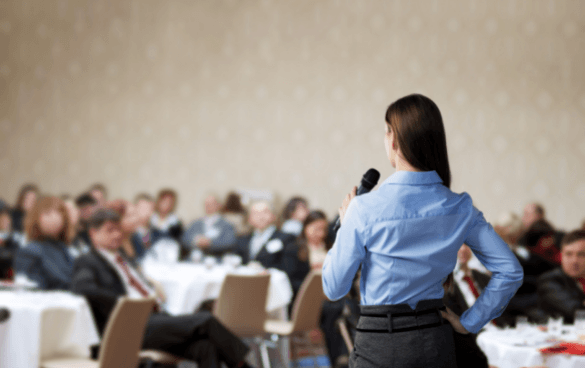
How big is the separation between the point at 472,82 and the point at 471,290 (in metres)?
5.74

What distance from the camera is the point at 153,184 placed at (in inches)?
392

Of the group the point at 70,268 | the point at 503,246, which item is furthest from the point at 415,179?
the point at 70,268

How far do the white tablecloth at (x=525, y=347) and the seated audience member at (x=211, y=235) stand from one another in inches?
201

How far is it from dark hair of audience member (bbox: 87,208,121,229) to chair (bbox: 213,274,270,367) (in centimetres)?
89

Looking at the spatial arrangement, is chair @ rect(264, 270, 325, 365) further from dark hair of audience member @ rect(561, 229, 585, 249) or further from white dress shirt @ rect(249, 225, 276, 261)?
white dress shirt @ rect(249, 225, 276, 261)

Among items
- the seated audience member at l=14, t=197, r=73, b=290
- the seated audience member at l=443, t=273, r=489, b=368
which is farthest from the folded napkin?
the seated audience member at l=14, t=197, r=73, b=290

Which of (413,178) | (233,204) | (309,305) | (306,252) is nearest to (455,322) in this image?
(413,178)

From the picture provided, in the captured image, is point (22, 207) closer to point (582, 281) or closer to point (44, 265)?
point (44, 265)

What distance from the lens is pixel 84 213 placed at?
6.33m

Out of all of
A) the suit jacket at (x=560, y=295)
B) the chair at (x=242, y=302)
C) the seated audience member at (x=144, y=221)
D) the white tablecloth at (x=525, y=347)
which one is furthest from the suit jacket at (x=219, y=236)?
the white tablecloth at (x=525, y=347)

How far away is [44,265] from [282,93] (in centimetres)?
557

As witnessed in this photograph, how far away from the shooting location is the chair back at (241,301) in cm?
448

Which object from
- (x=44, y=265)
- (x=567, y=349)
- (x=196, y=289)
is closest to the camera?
(x=567, y=349)

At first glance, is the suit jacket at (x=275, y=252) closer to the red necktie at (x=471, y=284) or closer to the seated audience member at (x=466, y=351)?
the red necktie at (x=471, y=284)
